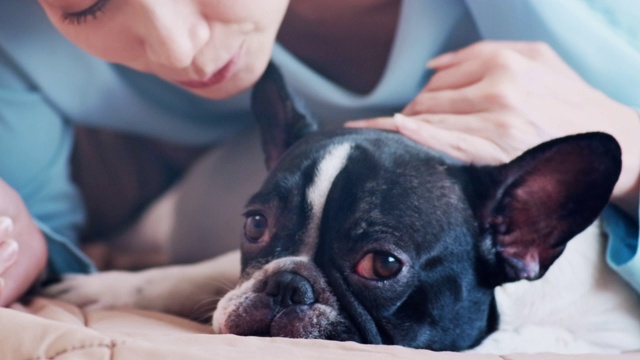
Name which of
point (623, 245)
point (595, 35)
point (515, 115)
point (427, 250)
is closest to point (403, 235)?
point (427, 250)

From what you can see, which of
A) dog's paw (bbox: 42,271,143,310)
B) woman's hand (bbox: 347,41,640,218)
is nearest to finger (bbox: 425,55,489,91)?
woman's hand (bbox: 347,41,640,218)

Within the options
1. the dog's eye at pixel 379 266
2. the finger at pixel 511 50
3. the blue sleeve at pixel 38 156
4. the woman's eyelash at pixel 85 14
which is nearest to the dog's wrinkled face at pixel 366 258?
the dog's eye at pixel 379 266

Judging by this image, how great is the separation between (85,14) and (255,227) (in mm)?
381

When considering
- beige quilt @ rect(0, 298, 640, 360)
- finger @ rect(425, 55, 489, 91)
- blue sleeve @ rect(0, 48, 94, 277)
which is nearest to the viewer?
beige quilt @ rect(0, 298, 640, 360)

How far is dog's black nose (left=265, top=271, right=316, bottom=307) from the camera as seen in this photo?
0.90 m

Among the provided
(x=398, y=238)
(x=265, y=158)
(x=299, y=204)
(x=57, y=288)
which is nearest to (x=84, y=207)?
(x=57, y=288)

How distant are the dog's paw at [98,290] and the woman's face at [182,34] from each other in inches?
12.8

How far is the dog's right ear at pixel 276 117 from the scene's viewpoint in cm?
115

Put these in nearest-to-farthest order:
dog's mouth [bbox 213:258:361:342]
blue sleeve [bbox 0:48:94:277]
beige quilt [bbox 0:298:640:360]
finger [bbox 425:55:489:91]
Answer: beige quilt [bbox 0:298:640:360] → dog's mouth [bbox 213:258:361:342] → finger [bbox 425:55:489:91] → blue sleeve [bbox 0:48:94:277]

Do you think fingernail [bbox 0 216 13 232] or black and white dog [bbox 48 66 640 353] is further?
fingernail [bbox 0 216 13 232]

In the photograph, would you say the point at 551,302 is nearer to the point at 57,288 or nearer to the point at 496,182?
the point at 496,182

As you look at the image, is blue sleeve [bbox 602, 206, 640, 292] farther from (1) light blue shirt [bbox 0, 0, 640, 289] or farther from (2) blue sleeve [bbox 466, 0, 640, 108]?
(2) blue sleeve [bbox 466, 0, 640, 108]

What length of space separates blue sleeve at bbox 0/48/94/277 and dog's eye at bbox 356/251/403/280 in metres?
0.65

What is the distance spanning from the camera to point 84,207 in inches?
69.7
